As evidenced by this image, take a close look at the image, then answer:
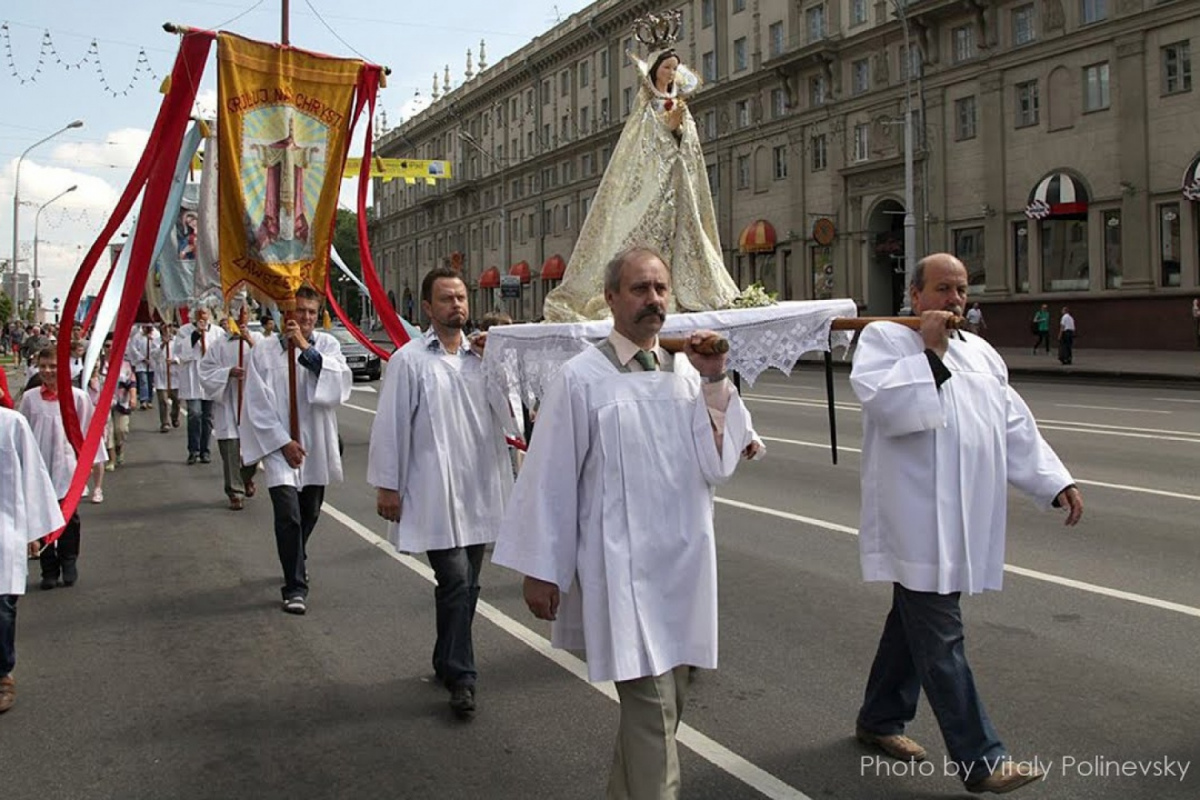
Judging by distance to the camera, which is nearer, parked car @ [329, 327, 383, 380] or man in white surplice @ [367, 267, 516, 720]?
man in white surplice @ [367, 267, 516, 720]

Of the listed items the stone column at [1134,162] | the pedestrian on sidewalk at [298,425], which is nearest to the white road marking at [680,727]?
the pedestrian on sidewalk at [298,425]

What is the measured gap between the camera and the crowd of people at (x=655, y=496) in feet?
11.6

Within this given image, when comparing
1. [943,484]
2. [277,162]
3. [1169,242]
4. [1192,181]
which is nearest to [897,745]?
[943,484]

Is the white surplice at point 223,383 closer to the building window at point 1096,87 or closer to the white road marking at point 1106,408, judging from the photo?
the white road marking at point 1106,408

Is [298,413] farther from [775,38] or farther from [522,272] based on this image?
[522,272]

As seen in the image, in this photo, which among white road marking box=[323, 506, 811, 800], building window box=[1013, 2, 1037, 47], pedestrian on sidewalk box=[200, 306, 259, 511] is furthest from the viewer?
building window box=[1013, 2, 1037, 47]

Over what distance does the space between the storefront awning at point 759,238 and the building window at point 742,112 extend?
5.10m

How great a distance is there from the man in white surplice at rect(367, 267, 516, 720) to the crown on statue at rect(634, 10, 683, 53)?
7.89 feet

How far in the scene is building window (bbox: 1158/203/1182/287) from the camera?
104ft

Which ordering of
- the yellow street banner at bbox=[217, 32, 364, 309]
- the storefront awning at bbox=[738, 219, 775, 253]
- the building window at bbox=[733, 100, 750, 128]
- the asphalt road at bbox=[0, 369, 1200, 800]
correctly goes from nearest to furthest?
the asphalt road at bbox=[0, 369, 1200, 800] < the yellow street banner at bbox=[217, 32, 364, 309] < the storefront awning at bbox=[738, 219, 775, 253] < the building window at bbox=[733, 100, 750, 128]

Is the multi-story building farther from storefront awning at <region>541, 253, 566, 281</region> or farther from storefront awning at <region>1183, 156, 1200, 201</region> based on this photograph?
storefront awning at <region>541, 253, 566, 281</region>

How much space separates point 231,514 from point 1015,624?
24.6 feet

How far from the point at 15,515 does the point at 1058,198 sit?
1363 inches

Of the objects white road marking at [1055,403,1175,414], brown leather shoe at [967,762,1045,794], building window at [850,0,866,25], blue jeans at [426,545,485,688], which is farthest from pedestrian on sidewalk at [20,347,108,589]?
building window at [850,0,866,25]
